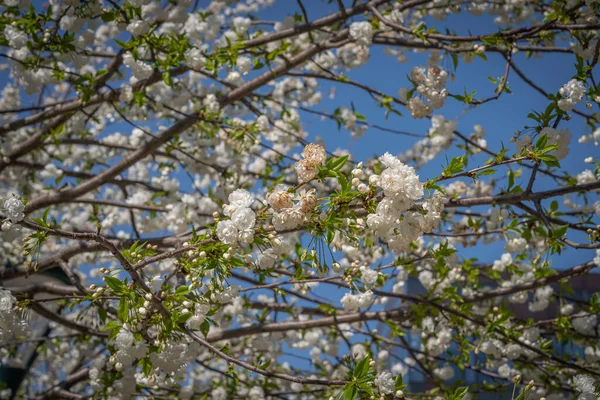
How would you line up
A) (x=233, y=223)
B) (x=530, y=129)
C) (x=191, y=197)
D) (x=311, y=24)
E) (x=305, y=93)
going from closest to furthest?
(x=233, y=223)
(x=530, y=129)
(x=311, y=24)
(x=191, y=197)
(x=305, y=93)

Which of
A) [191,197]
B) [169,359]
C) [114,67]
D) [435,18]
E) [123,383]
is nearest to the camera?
[169,359]

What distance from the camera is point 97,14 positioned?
10.1 ft

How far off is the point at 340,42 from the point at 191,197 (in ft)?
5.65

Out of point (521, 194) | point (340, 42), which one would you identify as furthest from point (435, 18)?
point (521, 194)

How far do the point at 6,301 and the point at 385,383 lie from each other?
1531mm

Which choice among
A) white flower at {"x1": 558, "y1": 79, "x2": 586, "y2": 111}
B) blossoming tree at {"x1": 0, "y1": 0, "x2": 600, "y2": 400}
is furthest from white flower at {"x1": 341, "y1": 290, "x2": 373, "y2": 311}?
white flower at {"x1": 558, "y1": 79, "x2": 586, "y2": 111}

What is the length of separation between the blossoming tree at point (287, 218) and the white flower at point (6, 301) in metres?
0.03

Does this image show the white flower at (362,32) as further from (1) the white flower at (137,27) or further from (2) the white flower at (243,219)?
(2) the white flower at (243,219)

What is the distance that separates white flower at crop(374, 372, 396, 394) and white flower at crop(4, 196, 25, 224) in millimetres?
1366

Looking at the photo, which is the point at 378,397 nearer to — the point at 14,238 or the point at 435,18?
the point at 14,238

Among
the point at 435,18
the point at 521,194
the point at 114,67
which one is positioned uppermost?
the point at 435,18

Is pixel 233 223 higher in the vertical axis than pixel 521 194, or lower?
A: lower

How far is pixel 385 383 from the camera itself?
181cm

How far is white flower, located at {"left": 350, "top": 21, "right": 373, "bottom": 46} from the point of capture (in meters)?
3.29
